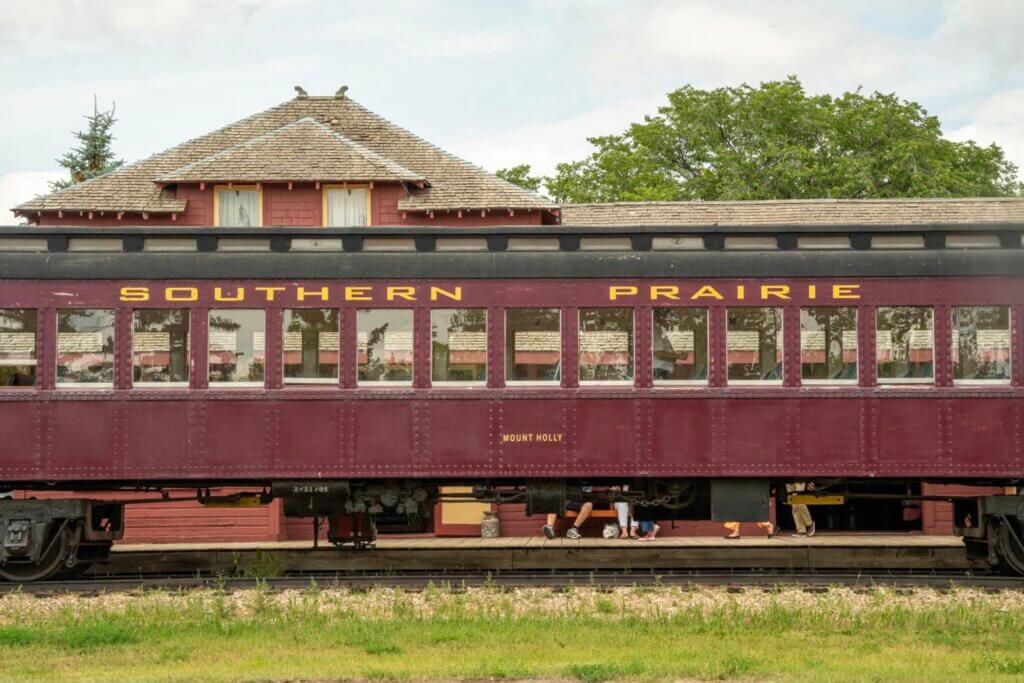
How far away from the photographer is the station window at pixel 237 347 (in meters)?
13.8

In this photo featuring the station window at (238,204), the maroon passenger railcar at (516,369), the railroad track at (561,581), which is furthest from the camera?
the station window at (238,204)

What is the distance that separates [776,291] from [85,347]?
7.37 meters

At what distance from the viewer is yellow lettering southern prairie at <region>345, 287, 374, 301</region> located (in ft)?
45.3

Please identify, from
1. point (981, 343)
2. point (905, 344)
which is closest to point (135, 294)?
point (905, 344)

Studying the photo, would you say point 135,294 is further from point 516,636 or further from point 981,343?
point 981,343

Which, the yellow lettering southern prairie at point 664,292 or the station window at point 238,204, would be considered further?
the station window at point 238,204

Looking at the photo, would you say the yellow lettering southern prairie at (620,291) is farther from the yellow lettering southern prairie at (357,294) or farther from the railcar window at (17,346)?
the railcar window at (17,346)

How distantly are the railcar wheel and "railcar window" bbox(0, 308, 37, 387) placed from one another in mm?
1677

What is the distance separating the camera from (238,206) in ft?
89.9

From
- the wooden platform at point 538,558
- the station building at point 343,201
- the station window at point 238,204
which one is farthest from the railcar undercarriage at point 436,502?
the station window at point 238,204

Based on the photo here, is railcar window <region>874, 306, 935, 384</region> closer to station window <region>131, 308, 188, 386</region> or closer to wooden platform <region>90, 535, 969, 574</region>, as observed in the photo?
wooden platform <region>90, 535, 969, 574</region>

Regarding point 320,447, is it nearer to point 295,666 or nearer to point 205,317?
point 205,317

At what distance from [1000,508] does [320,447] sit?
23.7 ft

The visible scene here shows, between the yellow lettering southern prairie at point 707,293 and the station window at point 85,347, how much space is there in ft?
20.4
